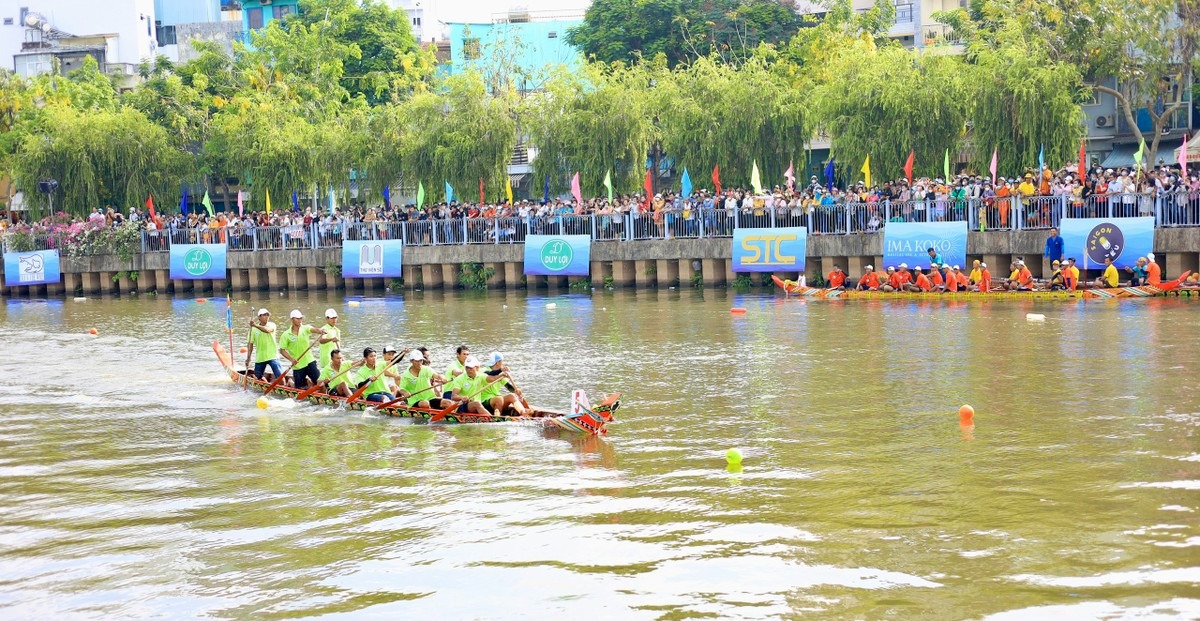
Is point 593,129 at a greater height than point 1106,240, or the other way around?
point 593,129

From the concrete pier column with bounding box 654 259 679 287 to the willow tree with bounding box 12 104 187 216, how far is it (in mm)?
23871

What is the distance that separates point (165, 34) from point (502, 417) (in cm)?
7115

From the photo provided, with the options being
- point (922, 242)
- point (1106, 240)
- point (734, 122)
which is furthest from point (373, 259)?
point (1106, 240)

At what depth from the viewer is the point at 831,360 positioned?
2506cm

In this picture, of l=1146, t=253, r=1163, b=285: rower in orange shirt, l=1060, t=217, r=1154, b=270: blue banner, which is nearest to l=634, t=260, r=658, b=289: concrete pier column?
l=1060, t=217, r=1154, b=270: blue banner

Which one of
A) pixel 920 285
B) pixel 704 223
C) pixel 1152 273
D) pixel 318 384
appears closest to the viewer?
pixel 318 384

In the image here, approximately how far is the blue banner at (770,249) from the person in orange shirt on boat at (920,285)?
425 centimetres

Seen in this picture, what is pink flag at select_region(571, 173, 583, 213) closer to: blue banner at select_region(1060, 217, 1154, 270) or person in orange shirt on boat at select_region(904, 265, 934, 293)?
person in orange shirt on boat at select_region(904, 265, 934, 293)

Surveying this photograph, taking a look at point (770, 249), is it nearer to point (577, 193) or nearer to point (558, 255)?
point (577, 193)

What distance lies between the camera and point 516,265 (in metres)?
44.9

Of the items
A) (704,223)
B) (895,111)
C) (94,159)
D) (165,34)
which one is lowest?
(704,223)

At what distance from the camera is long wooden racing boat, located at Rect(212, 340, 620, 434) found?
1814 cm

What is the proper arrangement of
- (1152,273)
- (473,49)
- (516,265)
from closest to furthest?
1. (1152,273)
2. (516,265)
3. (473,49)

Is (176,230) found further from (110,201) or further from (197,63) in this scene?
(197,63)
